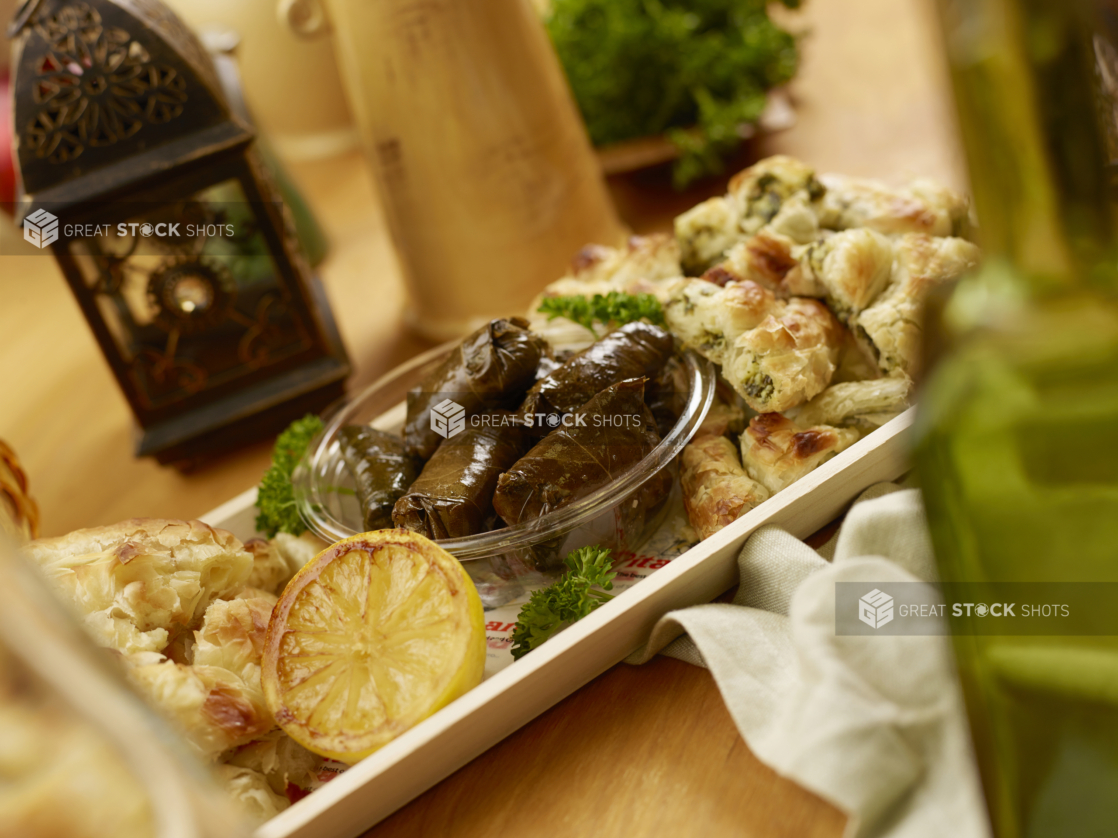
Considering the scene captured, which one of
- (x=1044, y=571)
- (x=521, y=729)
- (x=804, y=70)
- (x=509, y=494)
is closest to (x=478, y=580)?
(x=509, y=494)

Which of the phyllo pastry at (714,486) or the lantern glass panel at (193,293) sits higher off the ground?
the lantern glass panel at (193,293)

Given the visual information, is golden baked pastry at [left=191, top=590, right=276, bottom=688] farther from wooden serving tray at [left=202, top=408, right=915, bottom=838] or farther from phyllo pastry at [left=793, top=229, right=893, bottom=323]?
phyllo pastry at [left=793, top=229, right=893, bottom=323]

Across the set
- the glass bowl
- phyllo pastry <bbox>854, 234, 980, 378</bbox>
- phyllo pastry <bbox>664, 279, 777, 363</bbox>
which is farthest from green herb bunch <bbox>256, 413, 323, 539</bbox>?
phyllo pastry <bbox>854, 234, 980, 378</bbox>

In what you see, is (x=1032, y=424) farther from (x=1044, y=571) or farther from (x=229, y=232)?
(x=229, y=232)

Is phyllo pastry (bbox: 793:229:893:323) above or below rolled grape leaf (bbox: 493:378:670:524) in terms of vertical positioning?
above

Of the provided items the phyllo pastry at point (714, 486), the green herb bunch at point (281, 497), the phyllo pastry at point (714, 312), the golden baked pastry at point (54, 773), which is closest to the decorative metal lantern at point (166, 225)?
the green herb bunch at point (281, 497)

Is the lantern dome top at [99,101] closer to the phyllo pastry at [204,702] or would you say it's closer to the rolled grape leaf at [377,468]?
the rolled grape leaf at [377,468]
